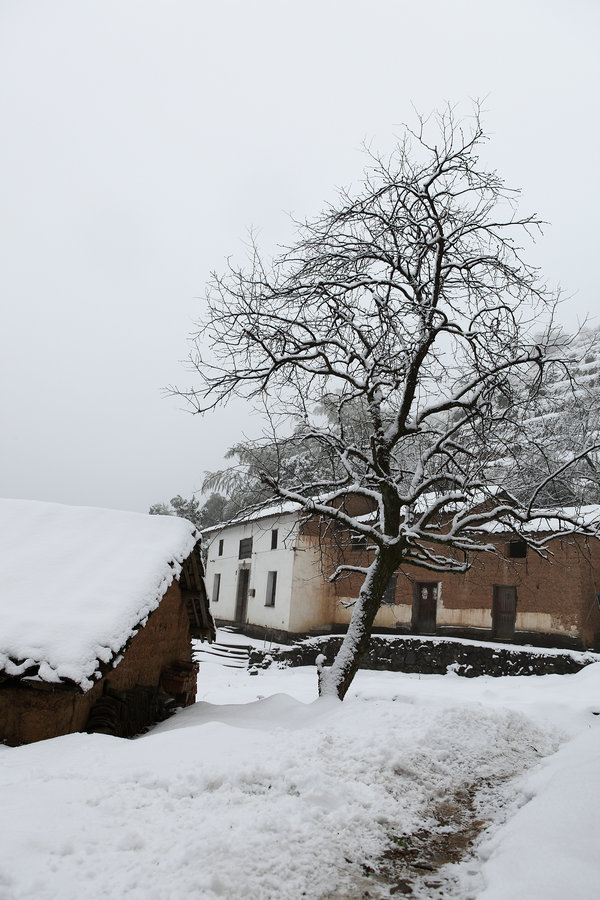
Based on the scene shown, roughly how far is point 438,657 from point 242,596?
1226 cm

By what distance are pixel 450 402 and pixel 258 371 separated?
2.90 m

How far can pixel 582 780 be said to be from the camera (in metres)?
4.31

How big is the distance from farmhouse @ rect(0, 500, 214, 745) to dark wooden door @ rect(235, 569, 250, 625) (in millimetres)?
19687

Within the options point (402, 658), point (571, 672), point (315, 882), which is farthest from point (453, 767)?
point (402, 658)

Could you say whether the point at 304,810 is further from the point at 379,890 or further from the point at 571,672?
the point at 571,672

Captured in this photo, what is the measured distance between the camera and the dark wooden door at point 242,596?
30328mm

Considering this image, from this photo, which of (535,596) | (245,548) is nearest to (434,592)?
(535,596)

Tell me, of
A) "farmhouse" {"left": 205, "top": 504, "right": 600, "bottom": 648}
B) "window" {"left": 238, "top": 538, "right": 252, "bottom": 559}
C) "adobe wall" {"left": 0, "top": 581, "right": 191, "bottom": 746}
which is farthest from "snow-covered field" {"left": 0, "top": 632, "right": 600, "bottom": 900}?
"window" {"left": 238, "top": 538, "right": 252, "bottom": 559}

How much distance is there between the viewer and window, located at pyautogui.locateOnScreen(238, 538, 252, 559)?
3012 centimetres

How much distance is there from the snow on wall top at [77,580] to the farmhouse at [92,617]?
0.01 metres

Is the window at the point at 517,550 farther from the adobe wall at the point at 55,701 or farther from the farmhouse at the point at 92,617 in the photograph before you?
the adobe wall at the point at 55,701

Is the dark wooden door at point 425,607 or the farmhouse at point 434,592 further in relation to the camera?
the dark wooden door at point 425,607

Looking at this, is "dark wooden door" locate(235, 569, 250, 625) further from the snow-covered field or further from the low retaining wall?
the snow-covered field

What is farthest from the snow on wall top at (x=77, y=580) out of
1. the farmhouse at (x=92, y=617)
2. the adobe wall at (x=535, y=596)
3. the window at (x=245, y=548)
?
the window at (x=245, y=548)
